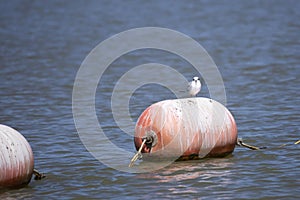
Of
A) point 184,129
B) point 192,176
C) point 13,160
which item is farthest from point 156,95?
point 13,160

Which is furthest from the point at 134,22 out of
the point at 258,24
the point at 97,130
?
the point at 97,130

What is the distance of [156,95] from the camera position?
21.1 meters

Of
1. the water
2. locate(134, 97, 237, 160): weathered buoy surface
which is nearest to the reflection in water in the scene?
the water

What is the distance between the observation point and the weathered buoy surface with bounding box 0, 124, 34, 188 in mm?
11719

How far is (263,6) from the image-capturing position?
49.0 m

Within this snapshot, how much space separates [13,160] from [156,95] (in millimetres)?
9673

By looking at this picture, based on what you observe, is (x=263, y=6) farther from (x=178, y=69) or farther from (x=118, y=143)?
(x=118, y=143)

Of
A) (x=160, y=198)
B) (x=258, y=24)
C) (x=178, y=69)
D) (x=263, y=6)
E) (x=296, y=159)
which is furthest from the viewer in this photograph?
(x=263, y=6)

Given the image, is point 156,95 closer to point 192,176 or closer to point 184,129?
point 184,129

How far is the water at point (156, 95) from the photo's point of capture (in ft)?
41.5

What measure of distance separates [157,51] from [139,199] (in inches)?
753

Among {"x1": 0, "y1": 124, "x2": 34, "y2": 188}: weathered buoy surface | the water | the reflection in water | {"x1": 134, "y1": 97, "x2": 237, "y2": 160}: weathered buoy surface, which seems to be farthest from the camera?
{"x1": 134, "y1": 97, "x2": 237, "y2": 160}: weathered buoy surface

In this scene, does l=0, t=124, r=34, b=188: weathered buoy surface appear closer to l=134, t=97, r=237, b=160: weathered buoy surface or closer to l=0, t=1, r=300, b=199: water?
l=0, t=1, r=300, b=199: water

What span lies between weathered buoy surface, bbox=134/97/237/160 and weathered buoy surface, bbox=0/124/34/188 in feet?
7.13
